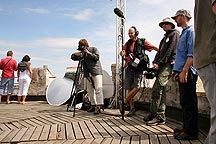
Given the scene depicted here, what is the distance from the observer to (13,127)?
3.94 meters

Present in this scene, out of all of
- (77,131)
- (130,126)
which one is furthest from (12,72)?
(130,126)

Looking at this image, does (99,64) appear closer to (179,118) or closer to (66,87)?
(179,118)

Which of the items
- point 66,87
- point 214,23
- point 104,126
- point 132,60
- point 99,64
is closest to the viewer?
point 214,23

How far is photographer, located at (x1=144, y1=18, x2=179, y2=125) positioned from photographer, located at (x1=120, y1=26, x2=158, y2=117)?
2.87ft

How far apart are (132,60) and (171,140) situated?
2.25 meters

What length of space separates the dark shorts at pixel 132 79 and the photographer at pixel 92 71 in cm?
67

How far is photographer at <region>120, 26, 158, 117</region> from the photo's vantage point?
491 cm

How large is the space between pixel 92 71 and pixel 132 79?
0.92 m

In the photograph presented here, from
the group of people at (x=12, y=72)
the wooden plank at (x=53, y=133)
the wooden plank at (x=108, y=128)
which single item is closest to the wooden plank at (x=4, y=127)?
the wooden plank at (x=53, y=133)

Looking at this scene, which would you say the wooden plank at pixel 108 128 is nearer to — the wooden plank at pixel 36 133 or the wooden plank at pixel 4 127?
the wooden plank at pixel 36 133

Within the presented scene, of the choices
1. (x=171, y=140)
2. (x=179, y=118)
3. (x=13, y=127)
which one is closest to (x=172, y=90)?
(x=179, y=118)

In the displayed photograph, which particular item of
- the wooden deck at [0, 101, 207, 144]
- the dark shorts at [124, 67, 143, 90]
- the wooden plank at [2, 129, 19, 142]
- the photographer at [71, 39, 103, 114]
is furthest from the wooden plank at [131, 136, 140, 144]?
the photographer at [71, 39, 103, 114]

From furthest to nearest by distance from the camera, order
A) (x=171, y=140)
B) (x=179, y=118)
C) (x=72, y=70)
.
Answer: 1. (x=72, y=70)
2. (x=179, y=118)
3. (x=171, y=140)

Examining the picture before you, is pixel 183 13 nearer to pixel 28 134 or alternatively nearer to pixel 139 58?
pixel 139 58
